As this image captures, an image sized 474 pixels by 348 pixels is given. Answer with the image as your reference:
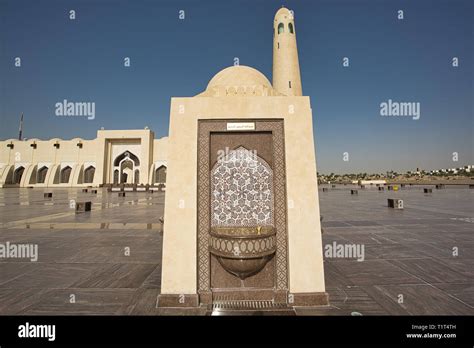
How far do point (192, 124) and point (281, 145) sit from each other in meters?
1.15

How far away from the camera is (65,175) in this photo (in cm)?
4162

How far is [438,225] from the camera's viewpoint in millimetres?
7195

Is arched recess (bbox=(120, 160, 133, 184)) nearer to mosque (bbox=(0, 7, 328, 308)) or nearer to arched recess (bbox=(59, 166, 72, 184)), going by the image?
arched recess (bbox=(59, 166, 72, 184))

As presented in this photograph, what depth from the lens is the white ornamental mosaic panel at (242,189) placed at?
10.3ft

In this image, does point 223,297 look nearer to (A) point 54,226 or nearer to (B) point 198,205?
(B) point 198,205

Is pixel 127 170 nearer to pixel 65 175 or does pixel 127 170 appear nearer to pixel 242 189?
pixel 65 175

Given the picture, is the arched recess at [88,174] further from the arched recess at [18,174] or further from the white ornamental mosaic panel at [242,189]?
the white ornamental mosaic panel at [242,189]

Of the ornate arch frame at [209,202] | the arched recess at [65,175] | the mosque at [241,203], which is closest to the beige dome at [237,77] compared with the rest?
the mosque at [241,203]

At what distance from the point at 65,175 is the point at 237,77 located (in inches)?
1857

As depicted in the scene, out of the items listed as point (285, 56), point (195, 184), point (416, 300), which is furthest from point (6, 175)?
point (416, 300)

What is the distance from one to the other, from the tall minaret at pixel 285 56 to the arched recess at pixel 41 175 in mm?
39936

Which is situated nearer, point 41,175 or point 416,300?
point 416,300

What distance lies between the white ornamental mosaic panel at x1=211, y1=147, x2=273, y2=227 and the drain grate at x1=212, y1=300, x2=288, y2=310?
882mm
